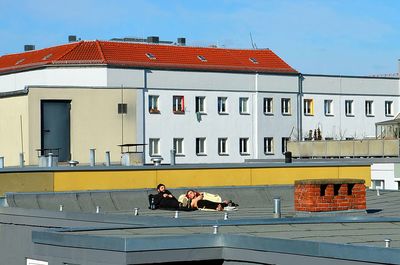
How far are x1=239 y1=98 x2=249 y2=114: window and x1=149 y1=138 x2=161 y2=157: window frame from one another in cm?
750

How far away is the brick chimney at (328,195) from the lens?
22.4m

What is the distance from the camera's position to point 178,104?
83.9 m

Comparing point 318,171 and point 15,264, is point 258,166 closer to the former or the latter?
point 318,171

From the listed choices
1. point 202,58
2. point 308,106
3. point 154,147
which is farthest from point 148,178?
point 308,106

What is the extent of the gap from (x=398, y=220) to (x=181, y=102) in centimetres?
6445

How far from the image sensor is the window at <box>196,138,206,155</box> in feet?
280

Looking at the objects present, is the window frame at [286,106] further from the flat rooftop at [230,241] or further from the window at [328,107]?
the flat rooftop at [230,241]

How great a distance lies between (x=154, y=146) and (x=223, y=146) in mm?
6256

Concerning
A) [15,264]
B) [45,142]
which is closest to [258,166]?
[15,264]

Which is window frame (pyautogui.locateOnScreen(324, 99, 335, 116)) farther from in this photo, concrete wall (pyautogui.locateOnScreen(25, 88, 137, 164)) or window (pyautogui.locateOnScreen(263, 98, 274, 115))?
concrete wall (pyautogui.locateOnScreen(25, 88, 137, 164))

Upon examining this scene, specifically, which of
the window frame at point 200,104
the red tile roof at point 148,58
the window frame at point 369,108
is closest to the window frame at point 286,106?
the red tile roof at point 148,58

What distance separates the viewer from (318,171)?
111 feet

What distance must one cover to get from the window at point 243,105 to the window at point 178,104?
16.4 feet

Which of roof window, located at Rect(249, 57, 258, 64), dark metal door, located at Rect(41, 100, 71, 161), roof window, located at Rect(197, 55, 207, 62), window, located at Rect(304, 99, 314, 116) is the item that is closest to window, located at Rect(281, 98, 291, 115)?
window, located at Rect(304, 99, 314, 116)
